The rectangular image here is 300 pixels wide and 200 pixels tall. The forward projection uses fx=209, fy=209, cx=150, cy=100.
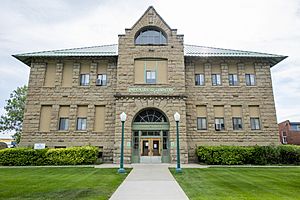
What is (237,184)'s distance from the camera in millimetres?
9484

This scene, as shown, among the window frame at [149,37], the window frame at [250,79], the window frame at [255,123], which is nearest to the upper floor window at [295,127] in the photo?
the window frame at [255,123]

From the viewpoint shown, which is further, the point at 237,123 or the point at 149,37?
the point at 149,37

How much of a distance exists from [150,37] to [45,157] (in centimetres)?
1517

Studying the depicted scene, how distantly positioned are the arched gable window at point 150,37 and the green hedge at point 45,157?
39.7 ft

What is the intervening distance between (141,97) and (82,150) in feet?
23.3

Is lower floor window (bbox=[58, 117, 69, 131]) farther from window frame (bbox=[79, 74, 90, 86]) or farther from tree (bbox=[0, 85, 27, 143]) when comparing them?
tree (bbox=[0, 85, 27, 143])

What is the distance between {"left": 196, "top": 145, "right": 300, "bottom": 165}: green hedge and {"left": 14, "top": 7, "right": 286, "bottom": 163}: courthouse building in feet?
5.99

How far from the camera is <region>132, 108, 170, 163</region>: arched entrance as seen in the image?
63.2 feet

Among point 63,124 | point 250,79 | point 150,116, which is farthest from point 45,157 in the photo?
point 250,79

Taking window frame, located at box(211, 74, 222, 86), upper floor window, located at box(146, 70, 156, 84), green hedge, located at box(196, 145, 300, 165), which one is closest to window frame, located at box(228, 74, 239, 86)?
window frame, located at box(211, 74, 222, 86)

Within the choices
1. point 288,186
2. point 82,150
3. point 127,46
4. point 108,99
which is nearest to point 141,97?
point 108,99

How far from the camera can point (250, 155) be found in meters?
18.4

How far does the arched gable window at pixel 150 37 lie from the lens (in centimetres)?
2169

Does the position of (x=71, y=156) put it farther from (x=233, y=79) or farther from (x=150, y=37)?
(x=233, y=79)
